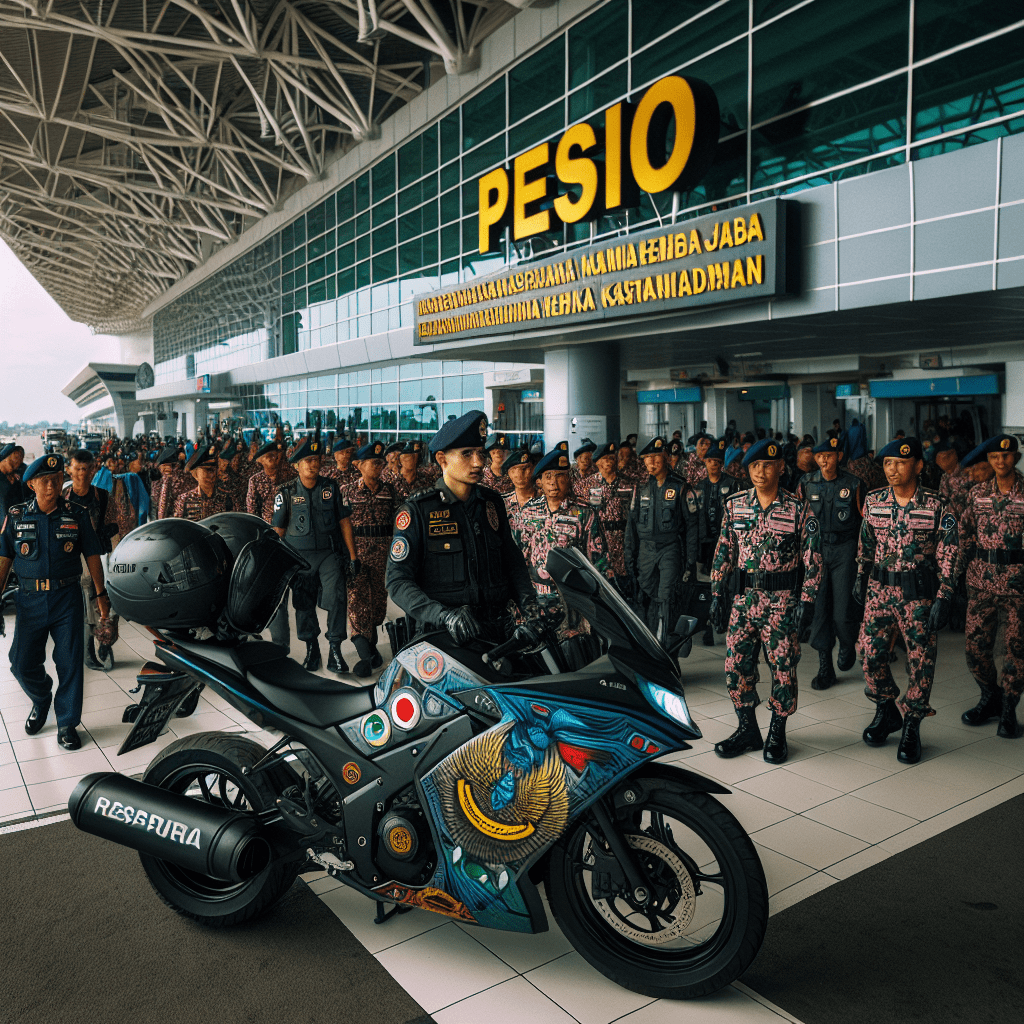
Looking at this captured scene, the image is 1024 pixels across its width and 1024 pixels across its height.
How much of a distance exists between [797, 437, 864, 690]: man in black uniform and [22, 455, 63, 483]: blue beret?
5854 millimetres

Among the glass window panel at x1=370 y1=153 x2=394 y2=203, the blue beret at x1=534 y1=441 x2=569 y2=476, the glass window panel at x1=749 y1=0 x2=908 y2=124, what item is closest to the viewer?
the blue beret at x1=534 y1=441 x2=569 y2=476

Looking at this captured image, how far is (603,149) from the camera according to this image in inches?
527

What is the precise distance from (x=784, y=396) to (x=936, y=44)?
18358 mm

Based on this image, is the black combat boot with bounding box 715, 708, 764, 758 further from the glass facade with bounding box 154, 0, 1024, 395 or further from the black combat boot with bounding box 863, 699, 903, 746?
the glass facade with bounding box 154, 0, 1024, 395

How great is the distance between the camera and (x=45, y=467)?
19.4ft

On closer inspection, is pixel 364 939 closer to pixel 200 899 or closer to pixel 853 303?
pixel 200 899

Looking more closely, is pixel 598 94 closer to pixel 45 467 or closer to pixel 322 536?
pixel 322 536

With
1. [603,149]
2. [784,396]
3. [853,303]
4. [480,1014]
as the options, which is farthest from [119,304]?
[480,1014]

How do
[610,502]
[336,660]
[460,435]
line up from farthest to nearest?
[610,502] → [336,660] → [460,435]

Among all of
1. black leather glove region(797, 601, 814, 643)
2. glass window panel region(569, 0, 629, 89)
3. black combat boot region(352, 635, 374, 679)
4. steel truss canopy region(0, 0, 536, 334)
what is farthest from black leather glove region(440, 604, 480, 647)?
steel truss canopy region(0, 0, 536, 334)

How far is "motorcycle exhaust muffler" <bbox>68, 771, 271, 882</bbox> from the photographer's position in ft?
10.1

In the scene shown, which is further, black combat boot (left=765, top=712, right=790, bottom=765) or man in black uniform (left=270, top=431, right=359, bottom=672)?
man in black uniform (left=270, top=431, right=359, bottom=672)

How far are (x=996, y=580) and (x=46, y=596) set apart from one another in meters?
6.30

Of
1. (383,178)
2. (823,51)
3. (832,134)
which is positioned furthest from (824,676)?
(383,178)
